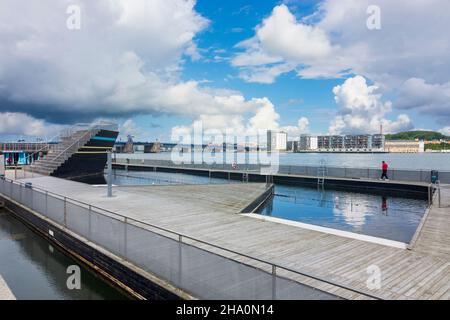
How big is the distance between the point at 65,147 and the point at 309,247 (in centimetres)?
3331

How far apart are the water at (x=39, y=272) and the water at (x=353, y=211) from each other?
11.1m

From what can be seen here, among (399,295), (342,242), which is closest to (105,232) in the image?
(342,242)

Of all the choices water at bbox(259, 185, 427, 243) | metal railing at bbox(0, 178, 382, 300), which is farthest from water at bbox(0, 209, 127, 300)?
water at bbox(259, 185, 427, 243)

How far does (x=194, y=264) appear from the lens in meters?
6.73

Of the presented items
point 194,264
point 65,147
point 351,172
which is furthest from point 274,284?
point 65,147

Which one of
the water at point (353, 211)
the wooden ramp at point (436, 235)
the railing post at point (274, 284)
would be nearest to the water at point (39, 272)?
the railing post at point (274, 284)

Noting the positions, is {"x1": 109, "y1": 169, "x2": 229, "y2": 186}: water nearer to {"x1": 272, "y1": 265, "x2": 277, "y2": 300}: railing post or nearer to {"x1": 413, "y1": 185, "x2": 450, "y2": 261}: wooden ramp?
{"x1": 413, "y1": 185, "x2": 450, "y2": 261}: wooden ramp

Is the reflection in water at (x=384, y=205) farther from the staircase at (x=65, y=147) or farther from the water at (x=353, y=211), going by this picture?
the staircase at (x=65, y=147)

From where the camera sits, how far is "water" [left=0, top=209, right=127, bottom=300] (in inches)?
389

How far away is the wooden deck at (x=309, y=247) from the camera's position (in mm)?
7262

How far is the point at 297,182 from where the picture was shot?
1443 inches

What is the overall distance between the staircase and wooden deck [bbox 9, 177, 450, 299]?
58.1 ft

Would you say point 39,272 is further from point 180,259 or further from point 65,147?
point 65,147
